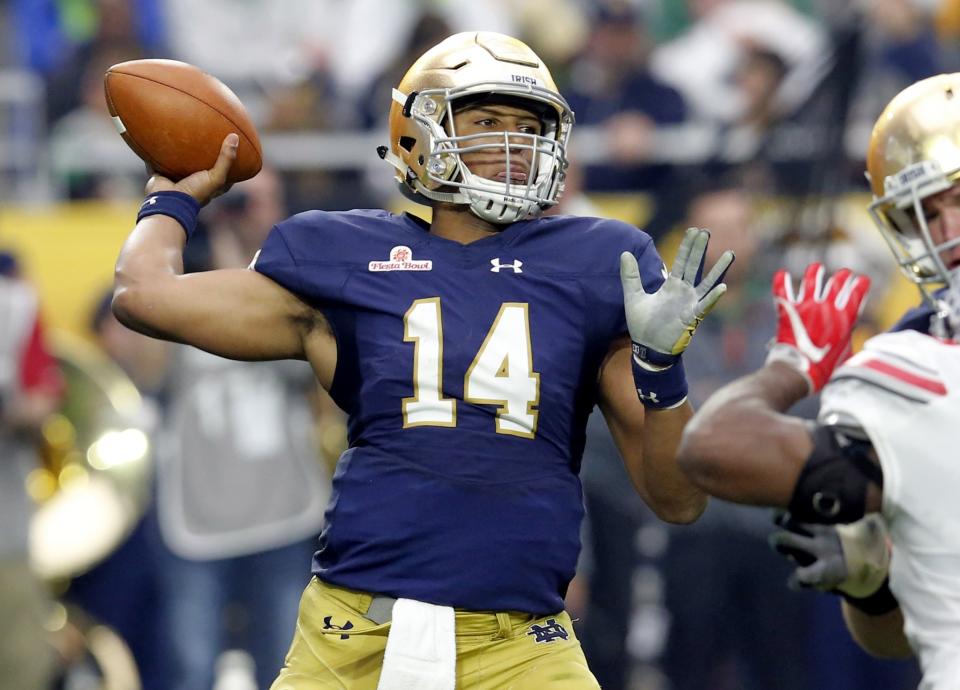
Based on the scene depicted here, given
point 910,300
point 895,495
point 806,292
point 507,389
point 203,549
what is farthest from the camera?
point 910,300

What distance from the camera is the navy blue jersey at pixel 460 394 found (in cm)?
326

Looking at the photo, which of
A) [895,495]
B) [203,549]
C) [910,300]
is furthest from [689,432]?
[910,300]

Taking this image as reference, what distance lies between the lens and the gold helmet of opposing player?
138 inches

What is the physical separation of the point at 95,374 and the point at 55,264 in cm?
97

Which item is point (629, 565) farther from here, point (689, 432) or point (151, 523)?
point (689, 432)

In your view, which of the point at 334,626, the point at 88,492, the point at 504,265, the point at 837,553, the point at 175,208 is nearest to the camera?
the point at 837,553

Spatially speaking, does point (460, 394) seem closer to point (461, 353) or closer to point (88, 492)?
point (461, 353)

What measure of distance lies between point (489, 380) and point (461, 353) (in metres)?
0.08

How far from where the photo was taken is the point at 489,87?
11.5ft

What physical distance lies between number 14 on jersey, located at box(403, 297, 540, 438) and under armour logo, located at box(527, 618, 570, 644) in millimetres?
387

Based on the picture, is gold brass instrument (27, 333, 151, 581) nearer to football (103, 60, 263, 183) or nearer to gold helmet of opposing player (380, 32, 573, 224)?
football (103, 60, 263, 183)

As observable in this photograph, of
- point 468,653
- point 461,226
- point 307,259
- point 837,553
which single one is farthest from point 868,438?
point 307,259

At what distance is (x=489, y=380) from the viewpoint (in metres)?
3.31

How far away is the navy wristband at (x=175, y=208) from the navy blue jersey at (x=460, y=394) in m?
0.21
